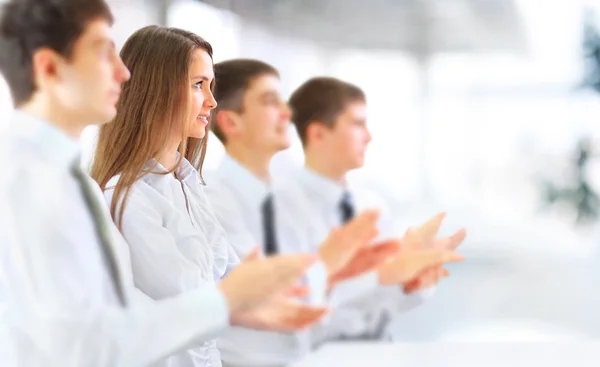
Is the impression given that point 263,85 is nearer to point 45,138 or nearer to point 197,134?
point 197,134

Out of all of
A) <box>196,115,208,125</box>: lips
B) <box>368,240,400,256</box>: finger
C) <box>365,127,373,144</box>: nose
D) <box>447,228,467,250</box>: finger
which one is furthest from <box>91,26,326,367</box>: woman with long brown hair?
<box>447,228,467,250</box>: finger

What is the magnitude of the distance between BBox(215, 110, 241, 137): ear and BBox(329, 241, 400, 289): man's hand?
0.82ft

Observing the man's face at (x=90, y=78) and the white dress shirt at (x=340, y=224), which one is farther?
the white dress shirt at (x=340, y=224)

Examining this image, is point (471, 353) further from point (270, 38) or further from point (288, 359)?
point (270, 38)

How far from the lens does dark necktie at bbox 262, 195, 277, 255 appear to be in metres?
1.02

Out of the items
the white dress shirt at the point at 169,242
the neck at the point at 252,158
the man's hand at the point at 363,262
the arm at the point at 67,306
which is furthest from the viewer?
the neck at the point at 252,158

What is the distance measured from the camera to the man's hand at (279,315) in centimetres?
69

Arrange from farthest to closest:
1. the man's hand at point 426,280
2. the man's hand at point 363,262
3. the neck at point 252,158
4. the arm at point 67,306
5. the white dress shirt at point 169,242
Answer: the man's hand at point 426,280 → the neck at point 252,158 → the man's hand at point 363,262 → the white dress shirt at point 169,242 → the arm at point 67,306

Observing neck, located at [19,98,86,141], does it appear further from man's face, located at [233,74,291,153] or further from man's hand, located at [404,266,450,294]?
man's hand, located at [404,266,450,294]

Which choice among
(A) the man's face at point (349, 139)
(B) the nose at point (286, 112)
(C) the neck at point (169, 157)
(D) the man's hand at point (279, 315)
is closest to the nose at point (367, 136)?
(A) the man's face at point (349, 139)

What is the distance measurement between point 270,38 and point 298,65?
0.20 ft

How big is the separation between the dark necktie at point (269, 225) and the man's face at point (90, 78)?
35cm

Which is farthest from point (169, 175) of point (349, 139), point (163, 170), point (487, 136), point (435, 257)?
point (487, 136)

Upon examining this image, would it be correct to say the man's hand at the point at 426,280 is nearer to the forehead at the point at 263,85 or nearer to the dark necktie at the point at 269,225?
the dark necktie at the point at 269,225
